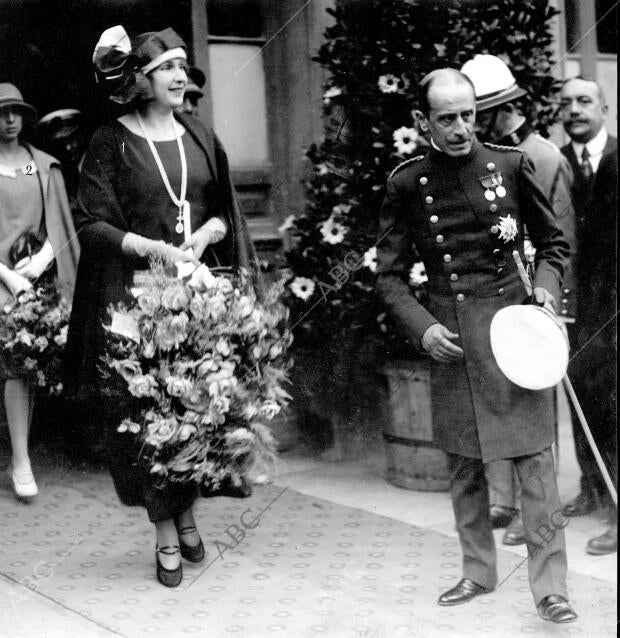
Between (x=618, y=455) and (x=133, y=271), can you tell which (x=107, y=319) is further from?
(x=618, y=455)

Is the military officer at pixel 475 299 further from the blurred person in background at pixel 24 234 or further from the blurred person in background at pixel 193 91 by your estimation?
the blurred person in background at pixel 24 234

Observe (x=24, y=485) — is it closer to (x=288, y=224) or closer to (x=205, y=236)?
(x=205, y=236)

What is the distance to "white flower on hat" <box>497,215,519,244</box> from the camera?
3.85 m

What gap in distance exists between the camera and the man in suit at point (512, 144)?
15.6 feet

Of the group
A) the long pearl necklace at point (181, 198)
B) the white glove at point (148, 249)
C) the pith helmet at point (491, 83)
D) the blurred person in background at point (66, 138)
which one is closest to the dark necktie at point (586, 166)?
the pith helmet at point (491, 83)

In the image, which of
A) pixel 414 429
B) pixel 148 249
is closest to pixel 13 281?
pixel 148 249

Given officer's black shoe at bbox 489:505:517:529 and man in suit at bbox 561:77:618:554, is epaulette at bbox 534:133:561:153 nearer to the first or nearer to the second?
man in suit at bbox 561:77:618:554

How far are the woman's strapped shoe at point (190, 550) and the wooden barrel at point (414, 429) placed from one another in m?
1.49

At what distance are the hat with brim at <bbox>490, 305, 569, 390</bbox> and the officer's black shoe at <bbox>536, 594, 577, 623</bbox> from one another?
0.72m

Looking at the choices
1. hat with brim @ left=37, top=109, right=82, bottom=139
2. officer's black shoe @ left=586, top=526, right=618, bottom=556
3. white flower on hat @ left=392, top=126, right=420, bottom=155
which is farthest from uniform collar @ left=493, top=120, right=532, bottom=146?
hat with brim @ left=37, top=109, right=82, bottom=139

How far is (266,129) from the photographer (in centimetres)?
598

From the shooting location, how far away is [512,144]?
16.6ft

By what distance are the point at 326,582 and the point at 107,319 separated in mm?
1343

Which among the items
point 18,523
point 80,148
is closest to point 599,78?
point 80,148
